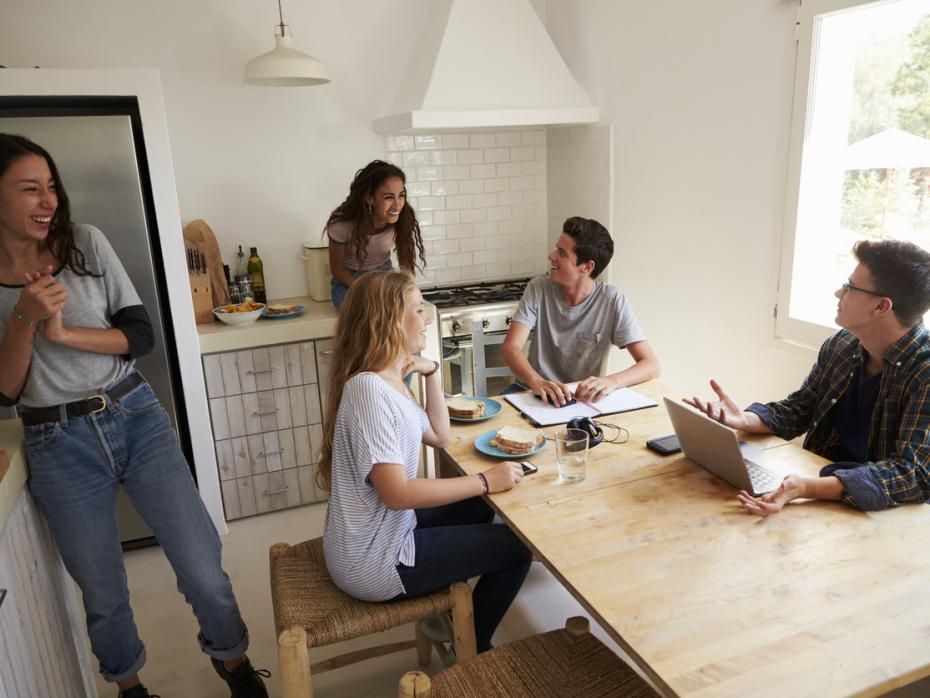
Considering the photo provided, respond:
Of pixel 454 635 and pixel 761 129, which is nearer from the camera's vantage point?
pixel 454 635

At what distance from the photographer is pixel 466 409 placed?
2166mm

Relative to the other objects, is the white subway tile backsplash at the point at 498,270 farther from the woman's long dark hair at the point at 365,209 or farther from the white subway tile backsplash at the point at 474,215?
the woman's long dark hair at the point at 365,209

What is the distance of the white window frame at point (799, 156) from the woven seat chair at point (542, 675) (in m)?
1.64

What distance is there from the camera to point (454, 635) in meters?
1.76

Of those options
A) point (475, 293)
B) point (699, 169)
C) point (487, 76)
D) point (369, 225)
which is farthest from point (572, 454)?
point (487, 76)

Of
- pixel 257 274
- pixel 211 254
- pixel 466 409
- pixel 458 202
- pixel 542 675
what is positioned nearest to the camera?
pixel 542 675

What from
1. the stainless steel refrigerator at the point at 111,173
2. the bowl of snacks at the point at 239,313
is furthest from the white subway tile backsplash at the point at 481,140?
the stainless steel refrigerator at the point at 111,173

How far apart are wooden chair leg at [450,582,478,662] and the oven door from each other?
202cm

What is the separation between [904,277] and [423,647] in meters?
1.72

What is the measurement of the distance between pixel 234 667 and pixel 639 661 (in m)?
1.40

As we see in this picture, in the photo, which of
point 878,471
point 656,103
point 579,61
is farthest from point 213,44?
point 878,471

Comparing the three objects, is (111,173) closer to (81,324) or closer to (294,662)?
(81,324)

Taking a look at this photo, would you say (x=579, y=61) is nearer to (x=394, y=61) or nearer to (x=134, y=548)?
(x=394, y=61)

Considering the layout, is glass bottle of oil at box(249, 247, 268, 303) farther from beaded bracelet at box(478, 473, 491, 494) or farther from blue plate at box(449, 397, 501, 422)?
beaded bracelet at box(478, 473, 491, 494)
